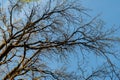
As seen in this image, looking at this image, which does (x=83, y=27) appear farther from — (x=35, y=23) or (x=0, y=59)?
(x=0, y=59)

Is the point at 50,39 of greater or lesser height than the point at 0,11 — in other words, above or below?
below

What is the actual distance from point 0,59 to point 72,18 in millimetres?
3396

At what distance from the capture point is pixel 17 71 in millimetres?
15945

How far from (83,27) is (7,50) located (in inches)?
123

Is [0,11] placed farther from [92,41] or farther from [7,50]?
[92,41]

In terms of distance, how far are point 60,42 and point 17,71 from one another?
202 cm

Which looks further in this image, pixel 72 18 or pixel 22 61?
pixel 72 18

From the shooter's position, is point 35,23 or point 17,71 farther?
point 35,23

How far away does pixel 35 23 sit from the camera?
55.7ft

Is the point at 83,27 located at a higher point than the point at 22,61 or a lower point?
higher

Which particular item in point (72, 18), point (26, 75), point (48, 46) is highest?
point (72, 18)

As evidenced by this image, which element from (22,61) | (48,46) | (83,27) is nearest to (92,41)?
(83,27)

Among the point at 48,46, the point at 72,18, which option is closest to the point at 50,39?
the point at 48,46

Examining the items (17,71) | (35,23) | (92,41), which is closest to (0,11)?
(35,23)
